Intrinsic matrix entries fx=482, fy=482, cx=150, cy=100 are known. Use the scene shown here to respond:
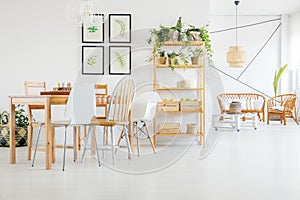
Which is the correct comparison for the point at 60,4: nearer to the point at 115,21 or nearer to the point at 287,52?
the point at 115,21

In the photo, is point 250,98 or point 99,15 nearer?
point 99,15

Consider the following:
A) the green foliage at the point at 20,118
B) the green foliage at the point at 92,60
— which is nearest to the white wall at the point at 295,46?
the green foliage at the point at 92,60

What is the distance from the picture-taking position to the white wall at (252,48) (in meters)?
13.7

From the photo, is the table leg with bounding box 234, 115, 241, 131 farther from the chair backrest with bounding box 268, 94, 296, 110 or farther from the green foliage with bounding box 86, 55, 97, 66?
the green foliage with bounding box 86, 55, 97, 66

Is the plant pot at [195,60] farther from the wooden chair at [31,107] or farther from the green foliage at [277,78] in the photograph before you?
the green foliage at [277,78]

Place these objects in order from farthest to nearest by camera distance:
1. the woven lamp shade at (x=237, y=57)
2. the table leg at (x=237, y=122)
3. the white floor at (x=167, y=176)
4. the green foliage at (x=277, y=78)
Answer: the green foliage at (x=277, y=78) → the woven lamp shade at (x=237, y=57) → the table leg at (x=237, y=122) → the white floor at (x=167, y=176)

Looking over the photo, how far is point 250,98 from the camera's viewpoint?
12.9 m

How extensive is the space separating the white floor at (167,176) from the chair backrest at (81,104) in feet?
1.60

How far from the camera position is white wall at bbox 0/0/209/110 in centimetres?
707

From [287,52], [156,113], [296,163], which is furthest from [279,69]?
[296,163]

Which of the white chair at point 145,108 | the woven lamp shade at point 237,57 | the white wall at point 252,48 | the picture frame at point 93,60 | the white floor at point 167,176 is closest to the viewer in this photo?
the white floor at point 167,176

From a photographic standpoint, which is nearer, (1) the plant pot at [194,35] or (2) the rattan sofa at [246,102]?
(1) the plant pot at [194,35]

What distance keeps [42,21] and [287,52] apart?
849 centimetres

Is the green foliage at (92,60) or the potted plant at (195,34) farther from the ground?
the potted plant at (195,34)
